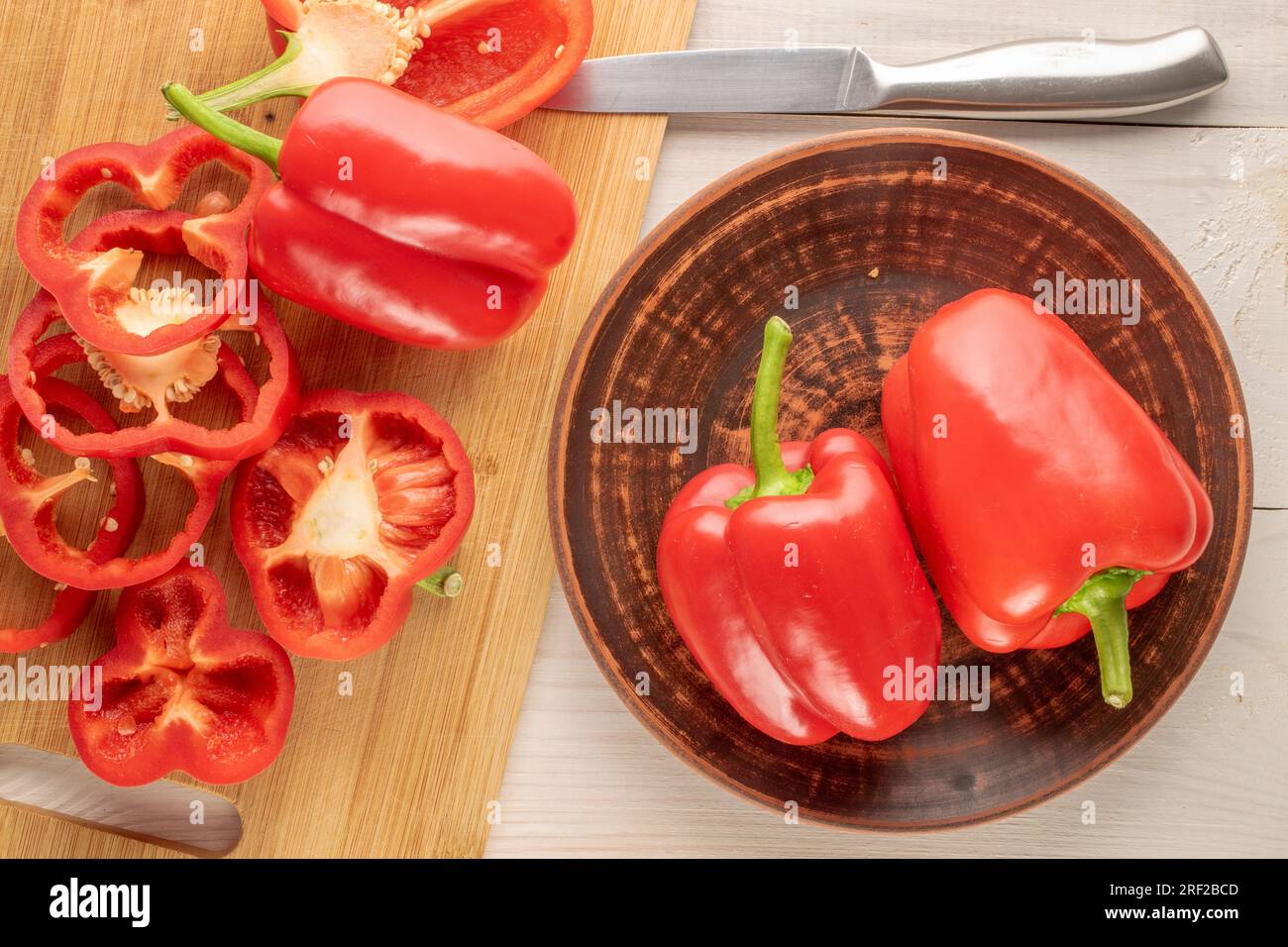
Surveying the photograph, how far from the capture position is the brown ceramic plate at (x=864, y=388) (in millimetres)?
1365

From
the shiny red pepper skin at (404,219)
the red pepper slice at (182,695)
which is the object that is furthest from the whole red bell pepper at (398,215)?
the red pepper slice at (182,695)

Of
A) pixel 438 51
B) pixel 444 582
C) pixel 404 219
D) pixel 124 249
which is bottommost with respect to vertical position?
pixel 444 582

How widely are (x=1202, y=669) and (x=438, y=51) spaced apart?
→ 1.39 meters

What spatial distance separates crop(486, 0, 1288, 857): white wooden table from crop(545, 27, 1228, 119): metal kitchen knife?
58 mm

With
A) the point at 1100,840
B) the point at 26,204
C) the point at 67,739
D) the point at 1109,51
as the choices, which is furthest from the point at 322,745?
the point at 1109,51

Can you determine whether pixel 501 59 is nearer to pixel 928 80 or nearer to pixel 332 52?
pixel 332 52

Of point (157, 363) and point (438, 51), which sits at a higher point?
point (438, 51)

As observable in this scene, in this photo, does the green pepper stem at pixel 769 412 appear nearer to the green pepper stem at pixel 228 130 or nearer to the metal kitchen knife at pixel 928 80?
the metal kitchen knife at pixel 928 80

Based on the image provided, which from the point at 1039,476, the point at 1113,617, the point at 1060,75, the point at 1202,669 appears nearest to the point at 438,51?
the point at 1060,75

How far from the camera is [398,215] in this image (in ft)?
4.11

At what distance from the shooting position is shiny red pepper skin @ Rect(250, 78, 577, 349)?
4.06 ft

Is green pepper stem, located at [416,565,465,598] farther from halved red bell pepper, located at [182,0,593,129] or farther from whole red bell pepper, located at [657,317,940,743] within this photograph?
halved red bell pepper, located at [182,0,593,129]

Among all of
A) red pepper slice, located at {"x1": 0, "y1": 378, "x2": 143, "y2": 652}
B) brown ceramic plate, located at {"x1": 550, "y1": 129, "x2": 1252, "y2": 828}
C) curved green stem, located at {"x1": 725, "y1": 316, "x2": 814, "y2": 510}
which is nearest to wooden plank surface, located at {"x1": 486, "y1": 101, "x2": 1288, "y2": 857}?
brown ceramic plate, located at {"x1": 550, "y1": 129, "x2": 1252, "y2": 828}

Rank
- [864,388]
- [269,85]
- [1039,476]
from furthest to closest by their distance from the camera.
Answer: [864,388], [269,85], [1039,476]
